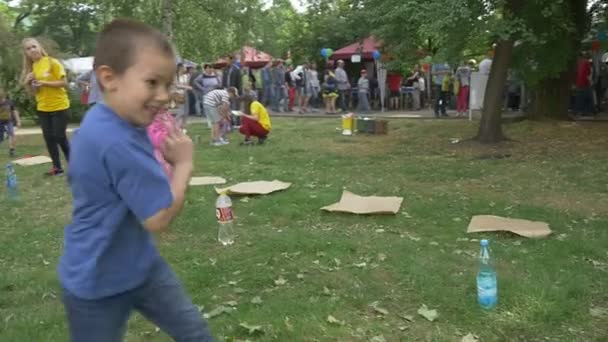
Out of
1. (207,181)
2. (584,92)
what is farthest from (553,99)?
(207,181)

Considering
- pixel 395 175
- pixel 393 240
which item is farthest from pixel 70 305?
pixel 395 175

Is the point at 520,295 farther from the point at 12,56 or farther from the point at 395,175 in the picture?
the point at 12,56

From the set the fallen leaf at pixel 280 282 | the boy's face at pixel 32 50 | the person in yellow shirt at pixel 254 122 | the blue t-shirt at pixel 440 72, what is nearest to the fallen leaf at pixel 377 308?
the fallen leaf at pixel 280 282

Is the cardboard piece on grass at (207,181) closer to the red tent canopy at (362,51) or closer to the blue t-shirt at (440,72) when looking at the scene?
the blue t-shirt at (440,72)

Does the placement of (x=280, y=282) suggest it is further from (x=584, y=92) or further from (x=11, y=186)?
(x=584, y=92)

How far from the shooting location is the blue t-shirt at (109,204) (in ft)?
5.96

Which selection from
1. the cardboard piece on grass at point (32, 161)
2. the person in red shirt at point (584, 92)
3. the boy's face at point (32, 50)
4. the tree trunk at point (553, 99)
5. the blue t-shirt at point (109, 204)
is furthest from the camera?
the person in red shirt at point (584, 92)

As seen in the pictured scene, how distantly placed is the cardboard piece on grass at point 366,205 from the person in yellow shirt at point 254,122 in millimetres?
5194

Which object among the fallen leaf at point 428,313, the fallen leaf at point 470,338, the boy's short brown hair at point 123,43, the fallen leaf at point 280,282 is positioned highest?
the boy's short brown hair at point 123,43

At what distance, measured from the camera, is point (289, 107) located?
22422 mm

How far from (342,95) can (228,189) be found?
51.2 ft

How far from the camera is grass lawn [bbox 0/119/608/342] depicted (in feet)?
12.0

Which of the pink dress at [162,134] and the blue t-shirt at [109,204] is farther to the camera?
the pink dress at [162,134]

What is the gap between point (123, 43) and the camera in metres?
1.87
